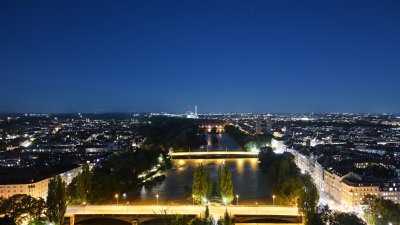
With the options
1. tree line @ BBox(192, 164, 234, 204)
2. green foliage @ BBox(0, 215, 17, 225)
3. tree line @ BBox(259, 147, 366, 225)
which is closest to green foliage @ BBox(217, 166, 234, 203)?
tree line @ BBox(192, 164, 234, 204)

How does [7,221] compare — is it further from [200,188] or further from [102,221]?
[200,188]

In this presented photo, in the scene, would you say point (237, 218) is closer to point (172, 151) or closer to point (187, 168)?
point (187, 168)

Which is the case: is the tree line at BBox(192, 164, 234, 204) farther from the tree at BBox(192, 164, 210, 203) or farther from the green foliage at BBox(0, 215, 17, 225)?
the green foliage at BBox(0, 215, 17, 225)

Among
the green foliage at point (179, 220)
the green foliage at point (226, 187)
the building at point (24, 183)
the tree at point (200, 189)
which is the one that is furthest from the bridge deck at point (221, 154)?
the green foliage at point (179, 220)

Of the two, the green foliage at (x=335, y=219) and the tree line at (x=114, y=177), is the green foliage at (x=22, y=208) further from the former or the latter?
the green foliage at (x=335, y=219)

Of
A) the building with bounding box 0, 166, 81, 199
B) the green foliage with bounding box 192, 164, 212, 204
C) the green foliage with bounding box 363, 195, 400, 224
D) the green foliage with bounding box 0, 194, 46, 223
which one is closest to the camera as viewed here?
the green foliage with bounding box 363, 195, 400, 224

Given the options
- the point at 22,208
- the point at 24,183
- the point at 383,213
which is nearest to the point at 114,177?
the point at 24,183

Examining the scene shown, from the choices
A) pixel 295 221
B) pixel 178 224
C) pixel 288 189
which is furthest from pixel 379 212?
pixel 178 224
